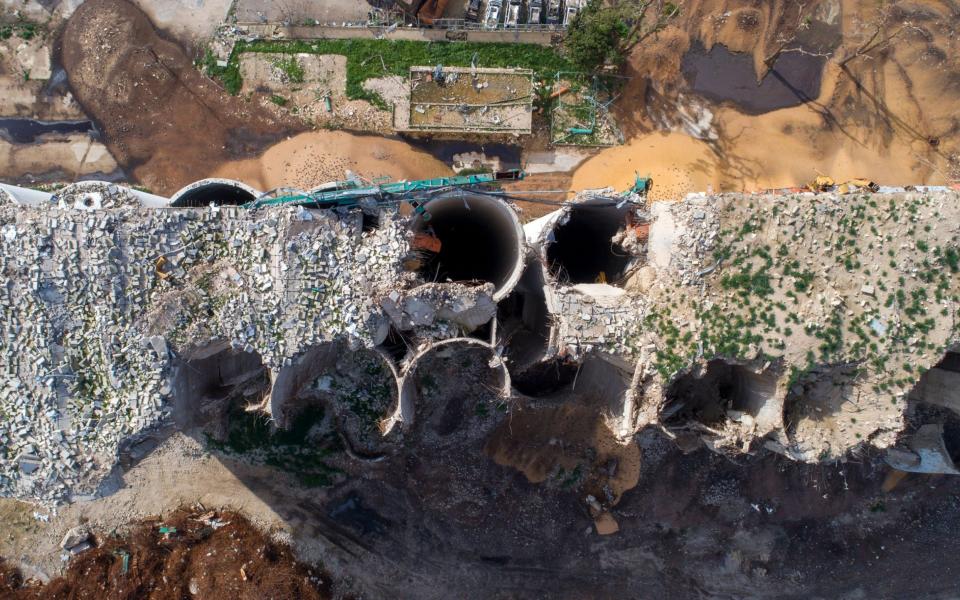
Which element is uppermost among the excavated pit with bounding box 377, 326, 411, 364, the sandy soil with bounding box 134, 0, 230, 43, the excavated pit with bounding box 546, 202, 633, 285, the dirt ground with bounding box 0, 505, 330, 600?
the sandy soil with bounding box 134, 0, 230, 43

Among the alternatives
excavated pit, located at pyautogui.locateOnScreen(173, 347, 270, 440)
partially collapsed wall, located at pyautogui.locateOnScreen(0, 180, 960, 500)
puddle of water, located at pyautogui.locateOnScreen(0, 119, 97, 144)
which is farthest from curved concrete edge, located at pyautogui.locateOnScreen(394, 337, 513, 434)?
puddle of water, located at pyautogui.locateOnScreen(0, 119, 97, 144)

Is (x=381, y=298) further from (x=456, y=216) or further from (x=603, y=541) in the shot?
(x=603, y=541)

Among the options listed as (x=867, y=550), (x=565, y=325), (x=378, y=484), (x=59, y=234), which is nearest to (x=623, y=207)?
(x=565, y=325)

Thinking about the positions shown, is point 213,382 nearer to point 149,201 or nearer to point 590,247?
point 149,201

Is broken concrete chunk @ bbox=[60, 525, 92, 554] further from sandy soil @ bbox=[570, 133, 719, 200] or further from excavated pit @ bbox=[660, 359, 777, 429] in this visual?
sandy soil @ bbox=[570, 133, 719, 200]

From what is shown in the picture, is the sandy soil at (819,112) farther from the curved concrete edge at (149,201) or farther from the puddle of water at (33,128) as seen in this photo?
the puddle of water at (33,128)

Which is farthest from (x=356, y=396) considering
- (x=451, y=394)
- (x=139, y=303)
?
(x=139, y=303)

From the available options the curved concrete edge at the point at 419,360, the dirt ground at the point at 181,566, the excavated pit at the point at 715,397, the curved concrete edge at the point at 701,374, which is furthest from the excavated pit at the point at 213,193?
the excavated pit at the point at 715,397
